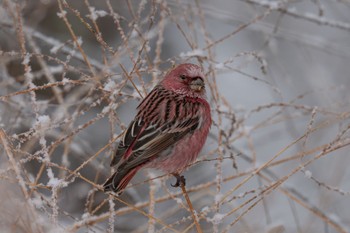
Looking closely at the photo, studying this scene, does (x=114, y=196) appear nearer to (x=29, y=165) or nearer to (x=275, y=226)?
(x=275, y=226)

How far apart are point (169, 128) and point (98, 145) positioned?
16.1 ft

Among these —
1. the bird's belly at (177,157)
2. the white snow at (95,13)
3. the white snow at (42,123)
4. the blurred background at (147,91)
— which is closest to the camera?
the white snow at (42,123)

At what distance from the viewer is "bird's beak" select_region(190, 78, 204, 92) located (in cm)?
412

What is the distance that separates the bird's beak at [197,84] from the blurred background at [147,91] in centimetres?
11

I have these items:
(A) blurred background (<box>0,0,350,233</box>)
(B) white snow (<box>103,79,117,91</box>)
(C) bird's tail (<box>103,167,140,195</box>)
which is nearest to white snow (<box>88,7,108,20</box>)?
(A) blurred background (<box>0,0,350,233</box>)

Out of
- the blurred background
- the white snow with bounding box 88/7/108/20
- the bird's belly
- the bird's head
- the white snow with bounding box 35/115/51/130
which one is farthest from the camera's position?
the bird's head

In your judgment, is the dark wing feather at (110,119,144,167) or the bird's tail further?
the dark wing feather at (110,119,144,167)

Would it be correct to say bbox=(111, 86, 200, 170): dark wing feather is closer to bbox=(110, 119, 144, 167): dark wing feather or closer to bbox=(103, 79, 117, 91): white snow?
bbox=(110, 119, 144, 167): dark wing feather

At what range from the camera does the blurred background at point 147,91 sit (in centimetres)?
316

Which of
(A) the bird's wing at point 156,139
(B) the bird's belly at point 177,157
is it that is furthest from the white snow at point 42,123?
(B) the bird's belly at point 177,157

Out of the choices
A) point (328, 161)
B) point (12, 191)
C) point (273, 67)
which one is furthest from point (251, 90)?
point (12, 191)

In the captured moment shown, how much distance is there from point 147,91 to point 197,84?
0.38 m

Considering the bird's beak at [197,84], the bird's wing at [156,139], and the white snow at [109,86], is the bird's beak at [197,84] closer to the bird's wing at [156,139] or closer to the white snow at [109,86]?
the bird's wing at [156,139]

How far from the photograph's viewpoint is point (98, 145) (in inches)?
346
